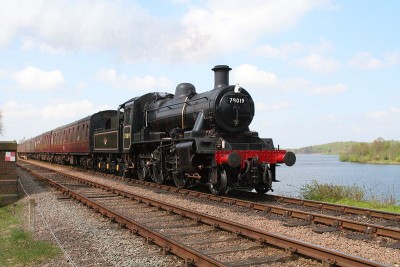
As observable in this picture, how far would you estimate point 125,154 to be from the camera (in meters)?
18.4

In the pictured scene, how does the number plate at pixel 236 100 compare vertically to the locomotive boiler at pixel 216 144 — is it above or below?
above

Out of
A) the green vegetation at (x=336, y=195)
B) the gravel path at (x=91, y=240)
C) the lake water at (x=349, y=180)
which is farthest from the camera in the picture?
the lake water at (x=349, y=180)

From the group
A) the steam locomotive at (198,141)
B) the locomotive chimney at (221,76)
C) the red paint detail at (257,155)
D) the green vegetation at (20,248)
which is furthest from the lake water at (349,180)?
the green vegetation at (20,248)

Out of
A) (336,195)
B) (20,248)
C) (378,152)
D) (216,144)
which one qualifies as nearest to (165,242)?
(20,248)

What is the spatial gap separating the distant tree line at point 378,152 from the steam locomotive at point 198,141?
165ft

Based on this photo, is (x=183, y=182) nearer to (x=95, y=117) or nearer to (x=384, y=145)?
(x=95, y=117)

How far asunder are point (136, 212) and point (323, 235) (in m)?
4.31

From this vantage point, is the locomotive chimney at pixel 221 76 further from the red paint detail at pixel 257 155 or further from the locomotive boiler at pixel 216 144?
the red paint detail at pixel 257 155

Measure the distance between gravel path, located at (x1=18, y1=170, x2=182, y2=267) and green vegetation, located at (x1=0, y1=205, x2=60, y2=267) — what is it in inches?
8.2

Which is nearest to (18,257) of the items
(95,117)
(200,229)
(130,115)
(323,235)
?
(200,229)

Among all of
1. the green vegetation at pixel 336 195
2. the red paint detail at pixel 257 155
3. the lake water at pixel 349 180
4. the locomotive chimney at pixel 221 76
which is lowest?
the lake water at pixel 349 180

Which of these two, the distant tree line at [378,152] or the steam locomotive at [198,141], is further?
the distant tree line at [378,152]

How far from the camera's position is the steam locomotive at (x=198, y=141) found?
11617 mm

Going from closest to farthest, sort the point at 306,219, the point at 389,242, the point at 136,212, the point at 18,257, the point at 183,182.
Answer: the point at 18,257, the point at 389,242, the point at 306,219, the point at 136,212, the point at 183,182
